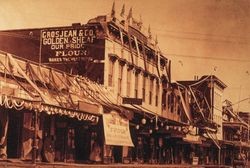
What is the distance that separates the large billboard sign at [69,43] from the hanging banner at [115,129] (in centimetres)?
269

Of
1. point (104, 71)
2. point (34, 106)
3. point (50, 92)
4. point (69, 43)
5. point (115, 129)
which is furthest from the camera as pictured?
point (69, 43)

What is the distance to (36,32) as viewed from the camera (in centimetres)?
1479

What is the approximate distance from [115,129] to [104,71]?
269 cm

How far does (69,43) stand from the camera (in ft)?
47.6

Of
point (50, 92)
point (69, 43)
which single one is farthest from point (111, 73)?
point (50, 92)

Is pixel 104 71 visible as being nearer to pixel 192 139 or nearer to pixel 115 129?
pixel 115 129

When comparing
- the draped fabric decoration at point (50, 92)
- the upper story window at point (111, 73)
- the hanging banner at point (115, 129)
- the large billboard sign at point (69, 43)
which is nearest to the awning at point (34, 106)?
the draped fabric decoration at point (50, 92)

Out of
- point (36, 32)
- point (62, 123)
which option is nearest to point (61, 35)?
point (36, 32)

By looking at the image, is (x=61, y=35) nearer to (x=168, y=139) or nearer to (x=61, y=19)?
(x=61, y=19)

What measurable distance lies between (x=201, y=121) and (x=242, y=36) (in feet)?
34.1

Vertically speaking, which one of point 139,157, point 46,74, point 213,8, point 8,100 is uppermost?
point 213,8

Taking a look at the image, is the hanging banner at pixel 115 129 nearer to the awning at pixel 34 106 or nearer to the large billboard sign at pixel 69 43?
the awning at pixel 34 106

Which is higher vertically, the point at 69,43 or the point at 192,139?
the point at 69,43

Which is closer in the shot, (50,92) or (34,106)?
(34,106)
